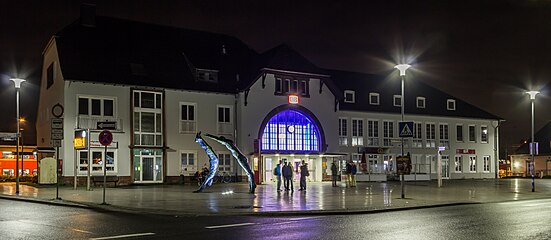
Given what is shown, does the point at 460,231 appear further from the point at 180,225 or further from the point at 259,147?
the point at 259,147

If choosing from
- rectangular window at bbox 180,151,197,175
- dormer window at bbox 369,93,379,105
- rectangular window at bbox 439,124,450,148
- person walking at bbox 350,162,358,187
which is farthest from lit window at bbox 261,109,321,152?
rectangular window at bbox 439,124,450,148

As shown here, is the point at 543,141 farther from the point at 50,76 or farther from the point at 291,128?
the point at 50,76

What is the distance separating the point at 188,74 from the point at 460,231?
1342 inches

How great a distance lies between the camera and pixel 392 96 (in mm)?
58062

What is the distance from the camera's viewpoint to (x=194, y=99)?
1759 inches

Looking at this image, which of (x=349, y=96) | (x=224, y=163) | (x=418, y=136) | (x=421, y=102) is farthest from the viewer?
(x=421, y=102)

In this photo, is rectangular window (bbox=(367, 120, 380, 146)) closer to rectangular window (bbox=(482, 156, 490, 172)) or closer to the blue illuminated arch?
the blue illuminated arch

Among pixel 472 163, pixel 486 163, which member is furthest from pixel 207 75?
pixel 486 163

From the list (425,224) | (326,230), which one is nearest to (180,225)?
(326,230)

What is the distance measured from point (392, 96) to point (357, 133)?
6.49 metres

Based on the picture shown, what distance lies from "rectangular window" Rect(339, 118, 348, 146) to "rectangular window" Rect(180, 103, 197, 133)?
14637mm

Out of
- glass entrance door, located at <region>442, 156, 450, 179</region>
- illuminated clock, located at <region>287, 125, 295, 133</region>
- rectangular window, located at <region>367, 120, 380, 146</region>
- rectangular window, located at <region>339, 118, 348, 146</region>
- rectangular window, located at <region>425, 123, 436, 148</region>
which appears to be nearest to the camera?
illuminated clock, located at <region>287, 125, 295, 133</region>

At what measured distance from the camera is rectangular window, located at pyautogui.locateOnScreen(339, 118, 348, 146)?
53.1 metres

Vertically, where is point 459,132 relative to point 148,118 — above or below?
below
